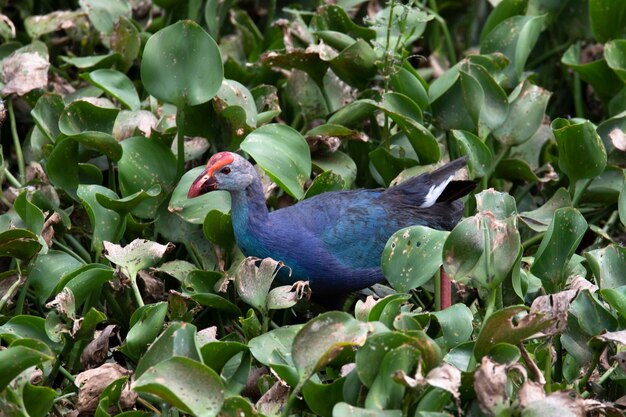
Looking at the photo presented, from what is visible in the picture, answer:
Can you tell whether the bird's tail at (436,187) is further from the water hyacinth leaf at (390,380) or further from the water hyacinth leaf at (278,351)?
the water hyacinth leaf at (390,380)

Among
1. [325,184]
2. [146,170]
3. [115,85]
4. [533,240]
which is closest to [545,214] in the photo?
[533,240]

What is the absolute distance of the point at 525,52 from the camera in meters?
4.94

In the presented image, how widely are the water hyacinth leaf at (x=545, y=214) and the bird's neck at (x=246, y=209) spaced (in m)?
1.05

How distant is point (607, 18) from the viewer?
5004 millimetres

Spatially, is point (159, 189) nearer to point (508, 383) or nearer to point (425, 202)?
point (425, 202)

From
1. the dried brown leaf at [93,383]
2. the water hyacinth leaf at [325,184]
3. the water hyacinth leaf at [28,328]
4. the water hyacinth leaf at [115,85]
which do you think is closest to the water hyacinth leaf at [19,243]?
the water hyacinth leaf at [28,328]

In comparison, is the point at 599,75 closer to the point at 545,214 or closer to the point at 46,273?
the point at 545,214

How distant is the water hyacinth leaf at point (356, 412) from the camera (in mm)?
2814

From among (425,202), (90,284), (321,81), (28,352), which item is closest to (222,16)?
(321,81)

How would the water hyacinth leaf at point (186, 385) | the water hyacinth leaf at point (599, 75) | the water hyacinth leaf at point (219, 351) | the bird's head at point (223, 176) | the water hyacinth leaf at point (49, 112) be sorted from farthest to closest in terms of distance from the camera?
the water hyacinth leaf at point (599, 75) < the water hyacinth leaf at point (49, 112) < the bird's head at point (223, 176) < the water hyacinth leaf at point (219, 351) < the water hyacinth leaf at point (186, 385)

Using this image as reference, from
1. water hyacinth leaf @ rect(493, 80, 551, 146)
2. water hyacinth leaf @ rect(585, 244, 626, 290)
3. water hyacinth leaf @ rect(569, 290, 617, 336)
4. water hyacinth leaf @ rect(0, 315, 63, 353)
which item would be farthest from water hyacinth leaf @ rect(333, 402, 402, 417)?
water hyacinth leaf @ rect(493, 80, 551, 146)

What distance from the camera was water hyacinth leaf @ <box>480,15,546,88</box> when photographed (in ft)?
16.3

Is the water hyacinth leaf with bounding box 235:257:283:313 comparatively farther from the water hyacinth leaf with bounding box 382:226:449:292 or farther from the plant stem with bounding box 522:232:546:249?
the plant stem with bounding box 522:232:546:249

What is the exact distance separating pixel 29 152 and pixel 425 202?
1.85 m
